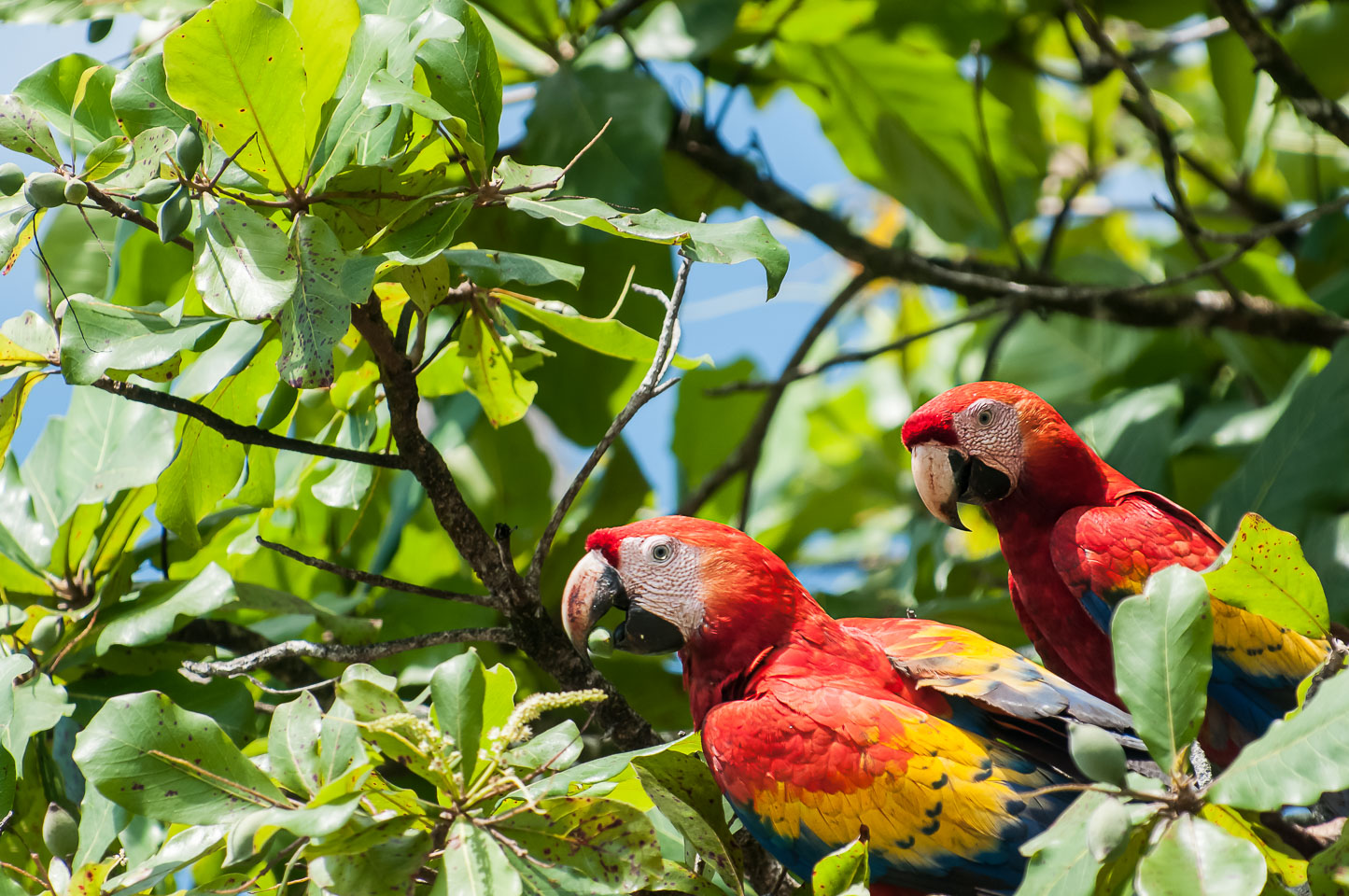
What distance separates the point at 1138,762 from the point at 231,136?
85 centimetres

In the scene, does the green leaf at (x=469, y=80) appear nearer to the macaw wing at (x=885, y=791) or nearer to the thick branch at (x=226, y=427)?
the thick branch at (x=226, y=427)

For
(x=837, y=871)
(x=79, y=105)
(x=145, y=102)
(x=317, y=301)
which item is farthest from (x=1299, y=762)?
(x=79, y=105)

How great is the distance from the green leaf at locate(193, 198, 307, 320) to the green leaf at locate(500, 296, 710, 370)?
0.77ft

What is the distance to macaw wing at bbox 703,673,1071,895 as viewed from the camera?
0.82 metres

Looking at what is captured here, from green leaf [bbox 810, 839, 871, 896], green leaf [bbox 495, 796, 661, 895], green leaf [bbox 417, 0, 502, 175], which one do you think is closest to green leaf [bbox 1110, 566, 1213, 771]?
green leaf [bbox 810, 839, 871, 896]

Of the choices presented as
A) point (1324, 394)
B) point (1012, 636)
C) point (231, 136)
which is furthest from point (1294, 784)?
point (1324, 394)

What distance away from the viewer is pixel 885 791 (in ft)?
2.69

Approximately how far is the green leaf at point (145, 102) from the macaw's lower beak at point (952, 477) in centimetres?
74

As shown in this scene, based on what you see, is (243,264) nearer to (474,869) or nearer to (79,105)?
(79,105)

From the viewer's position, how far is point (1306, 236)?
2096mm

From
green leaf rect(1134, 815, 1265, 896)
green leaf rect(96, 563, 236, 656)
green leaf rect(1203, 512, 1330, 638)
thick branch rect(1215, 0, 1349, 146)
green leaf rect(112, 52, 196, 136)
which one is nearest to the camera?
green leaf rect(1134, 815, 1265, 896)

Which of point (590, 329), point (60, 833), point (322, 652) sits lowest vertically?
point (60, 833)

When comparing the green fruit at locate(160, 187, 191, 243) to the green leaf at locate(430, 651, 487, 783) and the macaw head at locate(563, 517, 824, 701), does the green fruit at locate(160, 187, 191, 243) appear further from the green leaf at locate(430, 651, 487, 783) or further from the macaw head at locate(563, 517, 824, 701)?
the macaw head at locate(563, 517, 824, 701)

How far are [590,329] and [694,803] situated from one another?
409 millimetres
